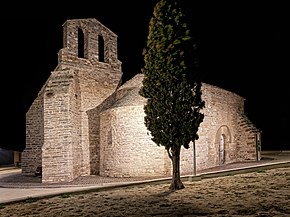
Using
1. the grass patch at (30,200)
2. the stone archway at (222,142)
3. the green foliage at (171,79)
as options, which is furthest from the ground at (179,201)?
the stone archway at (222,142)

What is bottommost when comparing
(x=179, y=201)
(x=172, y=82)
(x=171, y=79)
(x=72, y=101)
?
(x=179, y=201)

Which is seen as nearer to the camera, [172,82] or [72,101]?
[172,82]

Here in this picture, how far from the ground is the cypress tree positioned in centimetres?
135

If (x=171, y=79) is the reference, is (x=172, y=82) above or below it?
below

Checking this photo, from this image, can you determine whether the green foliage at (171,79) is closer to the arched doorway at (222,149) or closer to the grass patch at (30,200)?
the grass patch at (30,200)

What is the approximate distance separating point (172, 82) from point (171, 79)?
0.39 ft

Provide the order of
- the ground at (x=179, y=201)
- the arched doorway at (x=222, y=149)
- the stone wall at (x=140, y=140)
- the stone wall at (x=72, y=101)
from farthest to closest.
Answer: the arched doorway at (x=222, y=149)
the stone wall at (x=140, y=140)
the stone wall at (x=72, y=101)
the ground at (x=179, y=201)

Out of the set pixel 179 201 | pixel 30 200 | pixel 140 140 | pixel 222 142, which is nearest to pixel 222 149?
pixel 222 142

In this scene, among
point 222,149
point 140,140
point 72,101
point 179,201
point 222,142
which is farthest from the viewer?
point 222,142

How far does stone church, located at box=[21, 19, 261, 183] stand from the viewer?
17656 mm

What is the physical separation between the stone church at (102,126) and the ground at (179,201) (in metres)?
4.08

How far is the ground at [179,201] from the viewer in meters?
9.18

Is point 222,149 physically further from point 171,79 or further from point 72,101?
point 171,79

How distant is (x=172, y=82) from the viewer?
13.0m
